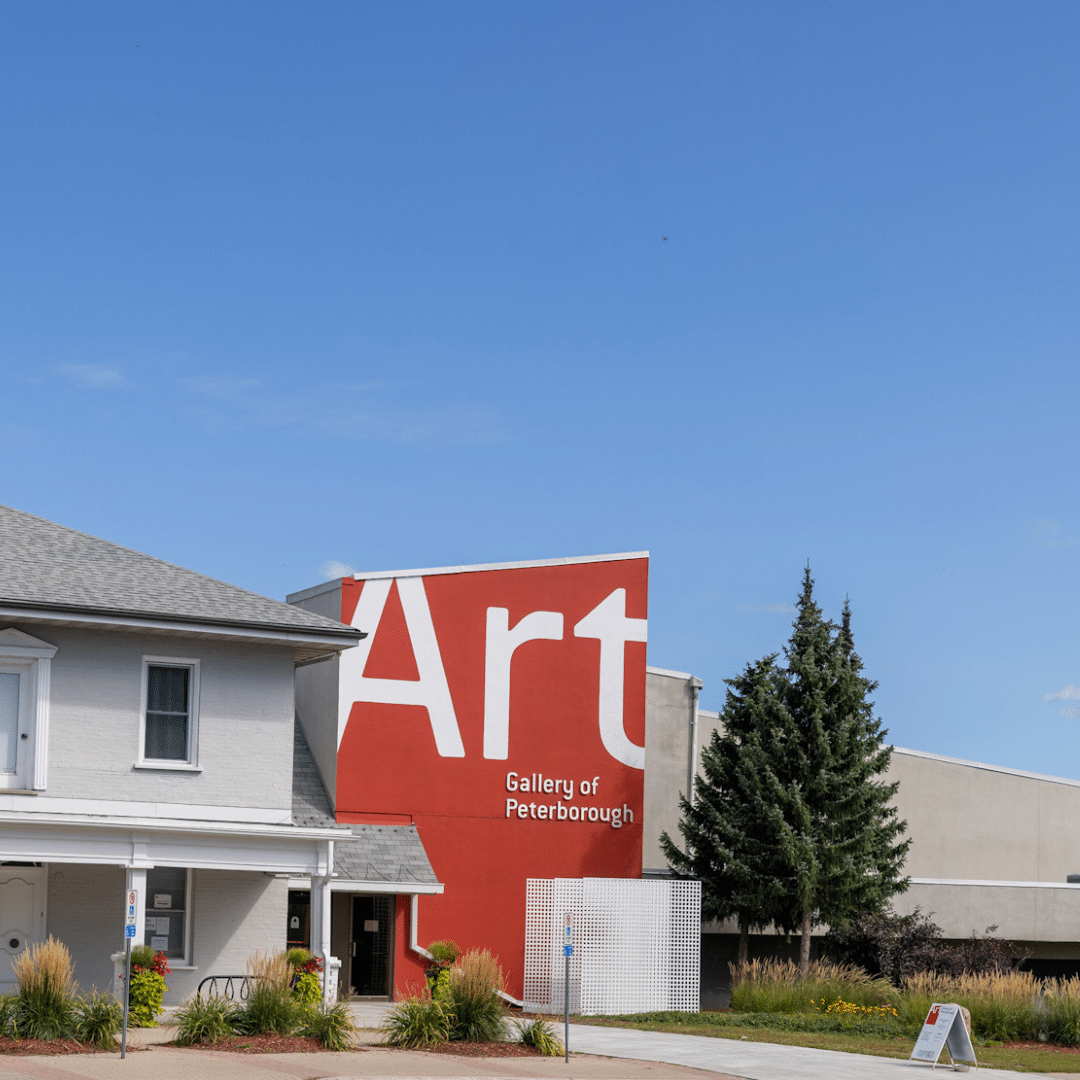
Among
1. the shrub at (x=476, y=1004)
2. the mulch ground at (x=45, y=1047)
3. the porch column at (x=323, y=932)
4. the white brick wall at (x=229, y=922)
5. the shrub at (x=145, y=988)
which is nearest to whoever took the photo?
the mulch ground at (x=45, y=1047)

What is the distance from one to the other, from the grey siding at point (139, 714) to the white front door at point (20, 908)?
66.4 inches

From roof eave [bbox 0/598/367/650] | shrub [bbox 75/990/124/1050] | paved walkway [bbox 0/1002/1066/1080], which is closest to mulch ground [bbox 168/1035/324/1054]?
paved walkway [bbox 0/1002/1066/1080]

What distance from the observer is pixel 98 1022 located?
63.1 ft

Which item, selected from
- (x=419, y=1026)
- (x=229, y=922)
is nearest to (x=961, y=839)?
(x=229, y=922)

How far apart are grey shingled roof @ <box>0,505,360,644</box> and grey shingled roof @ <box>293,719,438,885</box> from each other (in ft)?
13.7

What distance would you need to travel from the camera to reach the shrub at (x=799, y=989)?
93.9 ft

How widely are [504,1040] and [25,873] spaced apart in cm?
886

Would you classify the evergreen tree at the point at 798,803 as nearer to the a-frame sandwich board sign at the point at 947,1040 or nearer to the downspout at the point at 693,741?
the downspout at the point at 693,741

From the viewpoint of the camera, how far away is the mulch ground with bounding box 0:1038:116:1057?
1822 centimetres

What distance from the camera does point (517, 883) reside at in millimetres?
31500

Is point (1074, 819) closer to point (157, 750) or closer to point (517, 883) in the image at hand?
point (517, 883)

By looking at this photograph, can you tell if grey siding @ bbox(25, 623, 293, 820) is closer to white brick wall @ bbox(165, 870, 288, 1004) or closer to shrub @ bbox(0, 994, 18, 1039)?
white brick wall @ bbox(165, 870, 288, 1004)

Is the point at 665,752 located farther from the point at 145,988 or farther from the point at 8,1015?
the point at 8,1015

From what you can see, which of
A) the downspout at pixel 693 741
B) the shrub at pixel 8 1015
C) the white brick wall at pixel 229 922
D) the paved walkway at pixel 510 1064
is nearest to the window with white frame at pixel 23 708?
the white brick wall at pixel 229 922
